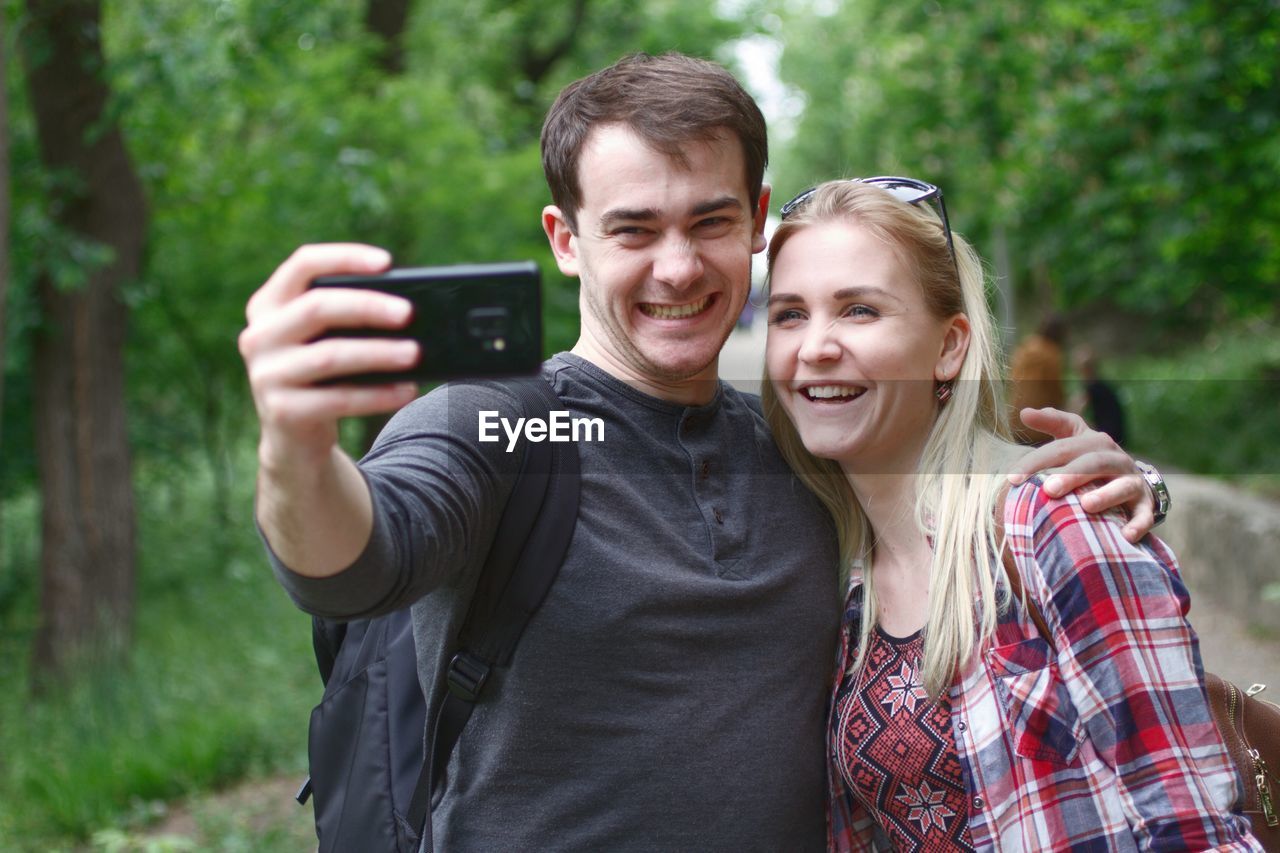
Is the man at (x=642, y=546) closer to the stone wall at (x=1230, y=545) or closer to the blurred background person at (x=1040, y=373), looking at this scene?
the blurred background person at (x=1040, y=373)

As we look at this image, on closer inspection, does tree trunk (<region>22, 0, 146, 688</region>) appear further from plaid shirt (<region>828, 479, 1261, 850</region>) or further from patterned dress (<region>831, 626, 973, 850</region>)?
plaid shirt (<region>828, 479, 1261, 850</region>)

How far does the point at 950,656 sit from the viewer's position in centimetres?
201

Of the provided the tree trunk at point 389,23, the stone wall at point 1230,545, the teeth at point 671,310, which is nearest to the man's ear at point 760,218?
the teeth at point 671,310

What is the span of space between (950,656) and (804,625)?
0.26 metres

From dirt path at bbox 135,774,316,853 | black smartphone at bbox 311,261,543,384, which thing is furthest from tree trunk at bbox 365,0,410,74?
black smartphone at bbox 311,261,543,384

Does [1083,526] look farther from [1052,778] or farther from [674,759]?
[674,759]

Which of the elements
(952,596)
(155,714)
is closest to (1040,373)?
(155,714)

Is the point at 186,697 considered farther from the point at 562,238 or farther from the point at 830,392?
the point at 830,392

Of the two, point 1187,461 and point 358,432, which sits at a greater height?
point 358,432

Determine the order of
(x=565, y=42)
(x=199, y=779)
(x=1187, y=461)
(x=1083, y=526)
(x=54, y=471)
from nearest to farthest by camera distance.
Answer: (x=1083, y=526) → (x=199, y=779) → (x=54, y=471) → (x=1187, y=461) → (x=565, y=42)

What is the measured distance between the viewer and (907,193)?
2.32 meters

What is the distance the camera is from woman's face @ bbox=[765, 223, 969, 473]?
2.18 m

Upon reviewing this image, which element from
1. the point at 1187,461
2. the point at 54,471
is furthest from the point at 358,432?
the point at 1187,461

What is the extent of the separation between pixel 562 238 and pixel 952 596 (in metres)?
0.96
